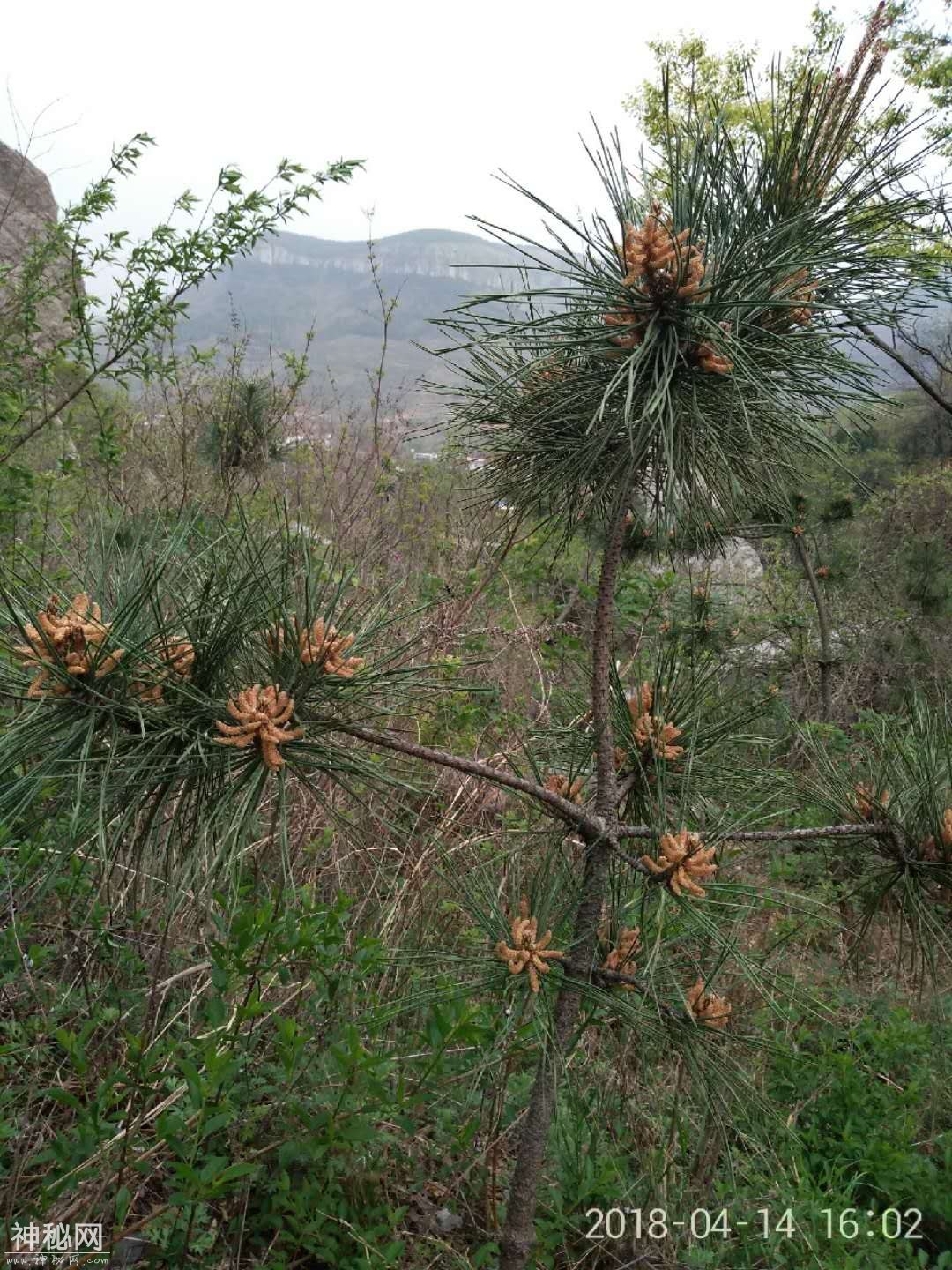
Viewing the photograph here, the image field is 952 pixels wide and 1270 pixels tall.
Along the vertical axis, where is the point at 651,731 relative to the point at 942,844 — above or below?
above

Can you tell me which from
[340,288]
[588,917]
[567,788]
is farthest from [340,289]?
[588,917]

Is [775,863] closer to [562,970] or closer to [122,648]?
[562,970]

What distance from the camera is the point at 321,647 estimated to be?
1.08 meters

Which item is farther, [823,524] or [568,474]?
[823,524]

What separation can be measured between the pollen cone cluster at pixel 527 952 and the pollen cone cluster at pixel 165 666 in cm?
66

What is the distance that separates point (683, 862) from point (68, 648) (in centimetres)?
90

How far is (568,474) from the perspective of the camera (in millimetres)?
1355

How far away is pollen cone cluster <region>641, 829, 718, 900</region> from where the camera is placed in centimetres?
116

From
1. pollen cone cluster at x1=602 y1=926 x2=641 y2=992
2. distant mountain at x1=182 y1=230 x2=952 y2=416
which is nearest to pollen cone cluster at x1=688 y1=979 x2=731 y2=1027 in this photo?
pollen cone cluster at x1=602 y1=926 x2=641 y2=992

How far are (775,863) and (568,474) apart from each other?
2.91 metres

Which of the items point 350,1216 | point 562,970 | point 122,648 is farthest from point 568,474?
point 350,1216

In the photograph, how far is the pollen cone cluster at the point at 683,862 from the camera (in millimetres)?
1158

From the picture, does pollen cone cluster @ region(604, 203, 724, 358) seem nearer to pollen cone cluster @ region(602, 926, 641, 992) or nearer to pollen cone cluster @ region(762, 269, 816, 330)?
pollen cone cluster @ region(762, 269, 816, 330)

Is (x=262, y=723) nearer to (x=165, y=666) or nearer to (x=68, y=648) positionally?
(x=165, y=666)
